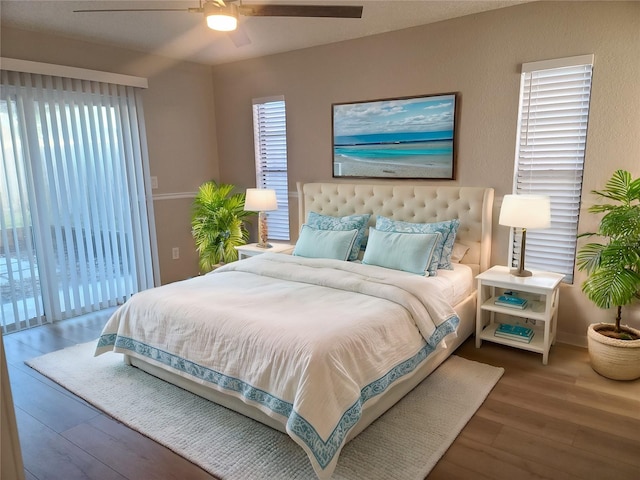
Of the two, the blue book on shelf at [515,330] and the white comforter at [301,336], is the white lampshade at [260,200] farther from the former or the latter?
the blue book on shelf at [515,330]

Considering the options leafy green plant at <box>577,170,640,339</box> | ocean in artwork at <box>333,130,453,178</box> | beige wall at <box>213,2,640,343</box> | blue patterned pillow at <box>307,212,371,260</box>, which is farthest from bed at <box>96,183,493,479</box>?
leafy green plant at <box>577,170,640,339</box>

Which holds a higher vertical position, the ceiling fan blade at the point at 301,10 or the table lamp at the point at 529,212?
the ceiling fan blade at the point at 301,10

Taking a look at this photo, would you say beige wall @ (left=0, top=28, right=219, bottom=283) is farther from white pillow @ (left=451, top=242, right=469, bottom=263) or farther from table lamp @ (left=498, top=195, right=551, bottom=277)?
table lamp @ (left=498, top=195, right=551, bottom=277)

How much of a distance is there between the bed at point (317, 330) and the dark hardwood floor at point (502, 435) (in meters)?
0.44

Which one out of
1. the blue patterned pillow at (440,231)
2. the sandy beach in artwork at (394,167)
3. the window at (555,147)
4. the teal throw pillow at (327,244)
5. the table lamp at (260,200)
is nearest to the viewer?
the window at (555,147)

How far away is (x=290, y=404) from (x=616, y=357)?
2.21 meters

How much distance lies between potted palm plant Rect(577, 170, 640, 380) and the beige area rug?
0.69 m

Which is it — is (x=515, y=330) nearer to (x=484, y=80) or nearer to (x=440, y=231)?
(x=440, y=231)

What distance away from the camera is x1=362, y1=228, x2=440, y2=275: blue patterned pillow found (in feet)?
11.0

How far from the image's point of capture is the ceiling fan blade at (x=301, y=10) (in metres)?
2.39

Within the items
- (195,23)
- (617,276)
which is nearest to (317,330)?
(617,276)

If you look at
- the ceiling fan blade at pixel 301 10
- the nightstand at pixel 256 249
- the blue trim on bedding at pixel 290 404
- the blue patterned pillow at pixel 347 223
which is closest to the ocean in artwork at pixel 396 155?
the blue patterned pillow at pixel 347 223

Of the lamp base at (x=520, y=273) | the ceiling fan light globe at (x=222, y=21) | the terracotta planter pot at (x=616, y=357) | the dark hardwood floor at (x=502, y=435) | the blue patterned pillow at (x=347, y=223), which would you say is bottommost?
the dark hardwood floor at (x=502, y=435)

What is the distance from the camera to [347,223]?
409 cm
